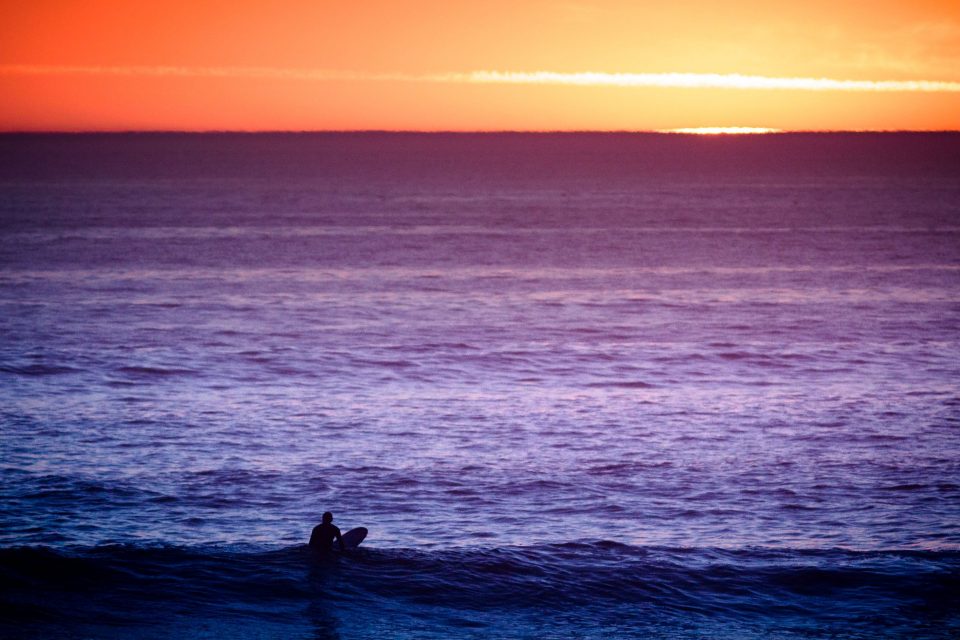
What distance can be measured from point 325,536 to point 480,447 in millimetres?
9100

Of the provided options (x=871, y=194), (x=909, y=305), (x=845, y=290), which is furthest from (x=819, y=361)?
(x=871, y=194)

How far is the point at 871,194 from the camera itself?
141 meters

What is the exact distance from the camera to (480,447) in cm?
2742

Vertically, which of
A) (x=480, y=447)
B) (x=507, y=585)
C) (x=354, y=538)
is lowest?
(x=507, y=585)

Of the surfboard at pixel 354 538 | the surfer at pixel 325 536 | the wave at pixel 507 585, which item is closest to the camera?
the wave at pixel 507 585

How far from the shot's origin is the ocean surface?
17.5 metres

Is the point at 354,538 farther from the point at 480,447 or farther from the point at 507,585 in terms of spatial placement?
the point at 480,447

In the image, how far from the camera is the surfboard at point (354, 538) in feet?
62.0

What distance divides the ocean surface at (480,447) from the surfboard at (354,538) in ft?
0.73

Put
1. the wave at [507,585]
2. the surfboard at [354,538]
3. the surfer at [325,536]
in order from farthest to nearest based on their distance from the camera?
the surfboard at [354,538] < the surfer at [325,536] < the wave at [507,585]

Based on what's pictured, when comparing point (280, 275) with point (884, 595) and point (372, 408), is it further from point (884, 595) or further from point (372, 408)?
point (884, 595)

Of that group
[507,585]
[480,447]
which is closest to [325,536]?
[507,585]

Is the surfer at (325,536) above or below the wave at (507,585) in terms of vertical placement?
above

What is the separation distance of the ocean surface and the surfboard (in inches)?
8.7
